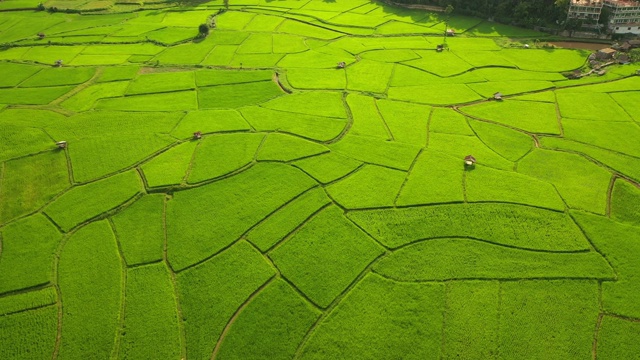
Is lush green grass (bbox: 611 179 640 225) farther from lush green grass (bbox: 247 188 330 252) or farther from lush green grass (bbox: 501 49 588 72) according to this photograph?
lush green grass (bbox: 501 49 588 72)

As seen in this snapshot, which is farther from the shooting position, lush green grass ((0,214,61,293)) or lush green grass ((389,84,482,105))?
lush green grass ((389,84,482,105))

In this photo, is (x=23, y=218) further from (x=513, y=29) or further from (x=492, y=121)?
(x=513, y=29)

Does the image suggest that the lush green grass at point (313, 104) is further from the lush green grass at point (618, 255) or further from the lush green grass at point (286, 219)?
the lush green grass at point (618, 255)

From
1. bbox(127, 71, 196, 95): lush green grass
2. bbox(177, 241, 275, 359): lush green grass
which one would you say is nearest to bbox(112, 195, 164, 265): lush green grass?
bbox(177, 241, 275, 359): lush green grass

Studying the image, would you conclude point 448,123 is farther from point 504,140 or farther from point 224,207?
point 224,207

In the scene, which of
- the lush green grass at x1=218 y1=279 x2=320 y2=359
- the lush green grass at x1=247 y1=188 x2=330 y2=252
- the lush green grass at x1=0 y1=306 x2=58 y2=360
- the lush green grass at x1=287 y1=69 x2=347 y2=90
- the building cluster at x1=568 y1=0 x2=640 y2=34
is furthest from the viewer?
the building cluster at x1=568 y1=0 x2=640 y2=34

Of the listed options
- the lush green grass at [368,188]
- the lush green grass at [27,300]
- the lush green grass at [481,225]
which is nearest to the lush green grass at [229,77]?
the lush green grass at [368,188]
